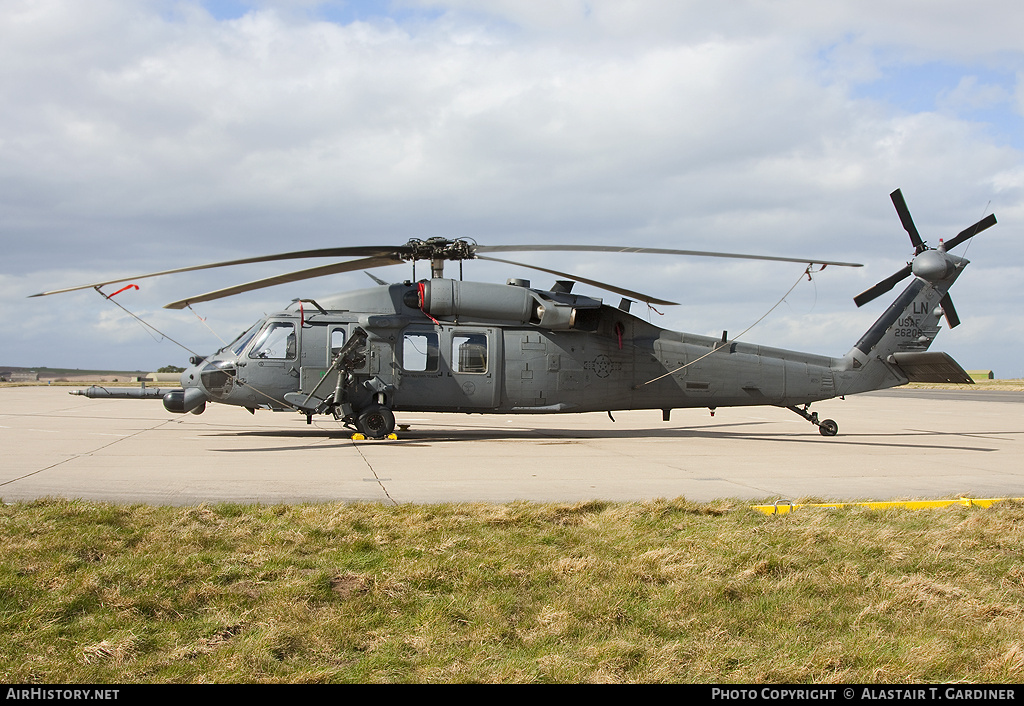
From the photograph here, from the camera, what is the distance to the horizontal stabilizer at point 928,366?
1728 cm

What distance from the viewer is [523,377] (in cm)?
1644

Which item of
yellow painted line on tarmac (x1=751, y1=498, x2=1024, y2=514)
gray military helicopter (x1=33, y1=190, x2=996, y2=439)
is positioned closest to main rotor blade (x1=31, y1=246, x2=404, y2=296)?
gray military helicopter (x1=33, y1=190, x2=996, y2=439)

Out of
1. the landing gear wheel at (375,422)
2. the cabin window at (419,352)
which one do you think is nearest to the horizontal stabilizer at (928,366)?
the cabin window at (419,352)

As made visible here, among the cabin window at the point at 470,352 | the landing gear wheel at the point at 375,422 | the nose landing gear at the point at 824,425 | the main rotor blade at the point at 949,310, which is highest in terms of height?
the main rotor blade at the point at 949,310

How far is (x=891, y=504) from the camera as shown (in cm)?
802

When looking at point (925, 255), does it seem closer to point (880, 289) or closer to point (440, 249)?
point (880, 289)

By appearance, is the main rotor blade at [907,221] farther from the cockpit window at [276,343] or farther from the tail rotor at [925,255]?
the cockpit window at [276,343]

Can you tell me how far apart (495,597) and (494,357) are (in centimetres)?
1132

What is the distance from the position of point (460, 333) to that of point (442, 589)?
11.2 m

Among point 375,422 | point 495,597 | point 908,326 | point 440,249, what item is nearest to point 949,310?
point 908,326

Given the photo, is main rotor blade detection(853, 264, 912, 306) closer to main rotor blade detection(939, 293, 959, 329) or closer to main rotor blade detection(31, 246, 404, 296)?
main rotor blade detection(939, 293, 959, 329)

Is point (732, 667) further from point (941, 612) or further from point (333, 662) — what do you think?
point (333, 662)

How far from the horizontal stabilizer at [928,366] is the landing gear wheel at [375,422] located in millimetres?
12091

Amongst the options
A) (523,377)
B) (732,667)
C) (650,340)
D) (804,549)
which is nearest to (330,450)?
(523,377)
